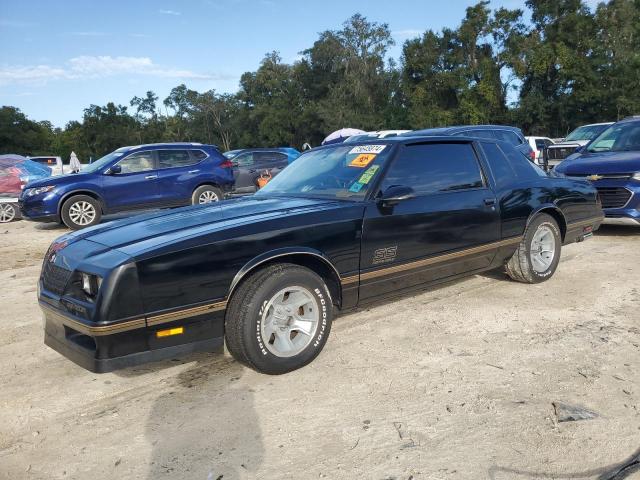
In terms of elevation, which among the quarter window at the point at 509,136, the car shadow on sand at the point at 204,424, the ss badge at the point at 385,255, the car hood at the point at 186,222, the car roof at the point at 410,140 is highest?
the quarter window at the point at 509,136

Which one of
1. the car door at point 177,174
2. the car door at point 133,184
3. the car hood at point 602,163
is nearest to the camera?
the car hood at point 602,163

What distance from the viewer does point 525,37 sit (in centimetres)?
3797

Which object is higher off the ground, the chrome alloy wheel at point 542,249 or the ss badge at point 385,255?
the ss badge at point 385,255

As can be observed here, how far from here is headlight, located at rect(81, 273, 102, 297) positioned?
2.81 m

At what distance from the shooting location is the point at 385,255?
376cm

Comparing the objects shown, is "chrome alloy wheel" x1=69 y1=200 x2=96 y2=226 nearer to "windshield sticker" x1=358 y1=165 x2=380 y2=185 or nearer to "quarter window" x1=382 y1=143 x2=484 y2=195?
"windshield sticker" x1=358 y1=165 x2=380 y2=185

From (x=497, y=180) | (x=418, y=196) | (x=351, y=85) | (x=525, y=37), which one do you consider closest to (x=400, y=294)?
(x=418, y=196)

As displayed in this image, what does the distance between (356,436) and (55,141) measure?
269 feet

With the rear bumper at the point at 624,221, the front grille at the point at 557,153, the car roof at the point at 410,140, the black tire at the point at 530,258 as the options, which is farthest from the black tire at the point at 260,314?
the front grille at the point at 557,153

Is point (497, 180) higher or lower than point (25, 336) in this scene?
higher

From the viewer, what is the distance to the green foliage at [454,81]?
34.1m

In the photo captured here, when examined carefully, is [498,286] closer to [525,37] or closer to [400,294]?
[400,294]

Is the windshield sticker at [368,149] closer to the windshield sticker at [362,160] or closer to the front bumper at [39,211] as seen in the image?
the windshield sticker at [362,160]

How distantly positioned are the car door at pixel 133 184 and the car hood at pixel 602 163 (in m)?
7.69
